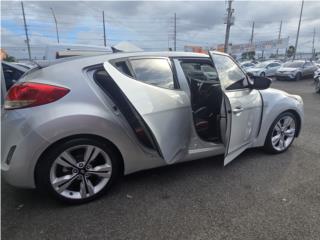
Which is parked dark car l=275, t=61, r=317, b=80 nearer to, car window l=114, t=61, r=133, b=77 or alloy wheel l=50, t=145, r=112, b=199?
car window l=114, t=61, r=133, b=77

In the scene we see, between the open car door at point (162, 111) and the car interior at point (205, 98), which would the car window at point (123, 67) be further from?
the car interior at point (205, 98)

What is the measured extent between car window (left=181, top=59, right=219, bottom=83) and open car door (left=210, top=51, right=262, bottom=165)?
182 millimetres

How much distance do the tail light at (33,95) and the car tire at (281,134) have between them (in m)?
2.84

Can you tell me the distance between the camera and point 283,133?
12.5ft

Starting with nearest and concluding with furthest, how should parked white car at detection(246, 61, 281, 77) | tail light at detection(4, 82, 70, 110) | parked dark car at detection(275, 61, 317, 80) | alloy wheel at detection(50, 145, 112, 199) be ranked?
tail light at detection(4, 82, 70, 110) → alloy wheel at detection(50, 145, 112, 199) → parked dark car at detection(275, 61, 317, 80) → parked white car at detection(246, 61, 281, 77)

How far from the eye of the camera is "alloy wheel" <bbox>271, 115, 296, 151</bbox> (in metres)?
3.75

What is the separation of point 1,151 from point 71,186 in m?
0.73

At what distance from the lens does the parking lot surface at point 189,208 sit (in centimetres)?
222

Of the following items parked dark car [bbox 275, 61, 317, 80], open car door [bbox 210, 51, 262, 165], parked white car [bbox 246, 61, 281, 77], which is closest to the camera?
open car door [bbox 210, 51, 262, 165]

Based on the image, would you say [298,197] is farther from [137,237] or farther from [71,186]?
[71,186]

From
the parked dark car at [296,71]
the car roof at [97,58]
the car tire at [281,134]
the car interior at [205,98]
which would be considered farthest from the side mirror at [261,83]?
the parked dark car at [296,71]

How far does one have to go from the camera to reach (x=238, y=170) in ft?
10.9

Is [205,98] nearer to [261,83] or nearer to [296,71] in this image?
[261,83]

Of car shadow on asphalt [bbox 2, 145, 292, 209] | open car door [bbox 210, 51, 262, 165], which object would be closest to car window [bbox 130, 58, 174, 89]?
open car door [bbox 210, 51, 262, 165]
